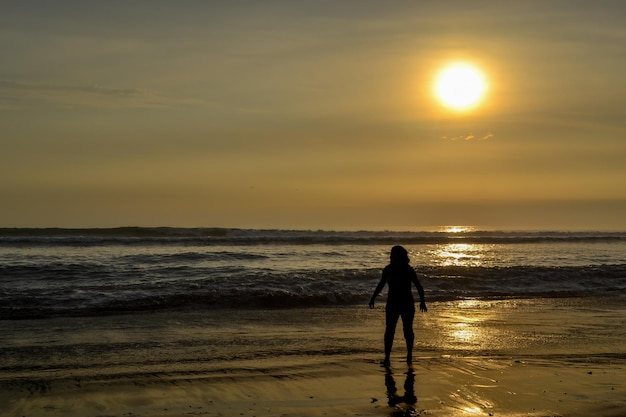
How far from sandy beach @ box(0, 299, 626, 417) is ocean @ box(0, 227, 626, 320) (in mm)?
2895

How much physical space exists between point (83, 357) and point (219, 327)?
391 cm

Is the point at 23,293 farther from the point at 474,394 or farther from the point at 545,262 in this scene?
the point at 545,262

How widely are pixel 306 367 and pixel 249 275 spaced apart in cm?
1293

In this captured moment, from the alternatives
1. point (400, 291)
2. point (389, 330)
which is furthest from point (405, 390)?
point (400, 291)

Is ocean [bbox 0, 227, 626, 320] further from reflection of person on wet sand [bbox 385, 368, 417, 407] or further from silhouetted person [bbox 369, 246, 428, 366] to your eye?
reflection of person on wet sand [bbox 385, 368, 417, 407]

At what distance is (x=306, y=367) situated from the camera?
1065cm

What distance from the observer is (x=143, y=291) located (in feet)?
66.5

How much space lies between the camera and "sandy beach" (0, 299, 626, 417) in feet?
27.9

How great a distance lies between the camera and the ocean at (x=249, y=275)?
63.3 ft

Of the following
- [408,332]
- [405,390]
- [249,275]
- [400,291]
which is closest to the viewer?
[405,390]


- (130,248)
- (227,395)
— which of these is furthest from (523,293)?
(130,248)

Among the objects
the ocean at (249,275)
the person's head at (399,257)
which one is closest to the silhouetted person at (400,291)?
the person's head at (399,257)

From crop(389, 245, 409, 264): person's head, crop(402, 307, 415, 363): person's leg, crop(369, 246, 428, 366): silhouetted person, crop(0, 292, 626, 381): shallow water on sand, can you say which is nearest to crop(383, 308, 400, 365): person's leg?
crop(369, 246, 428, 366): silhouetted person

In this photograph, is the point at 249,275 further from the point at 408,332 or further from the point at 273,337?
the point at 408,332
